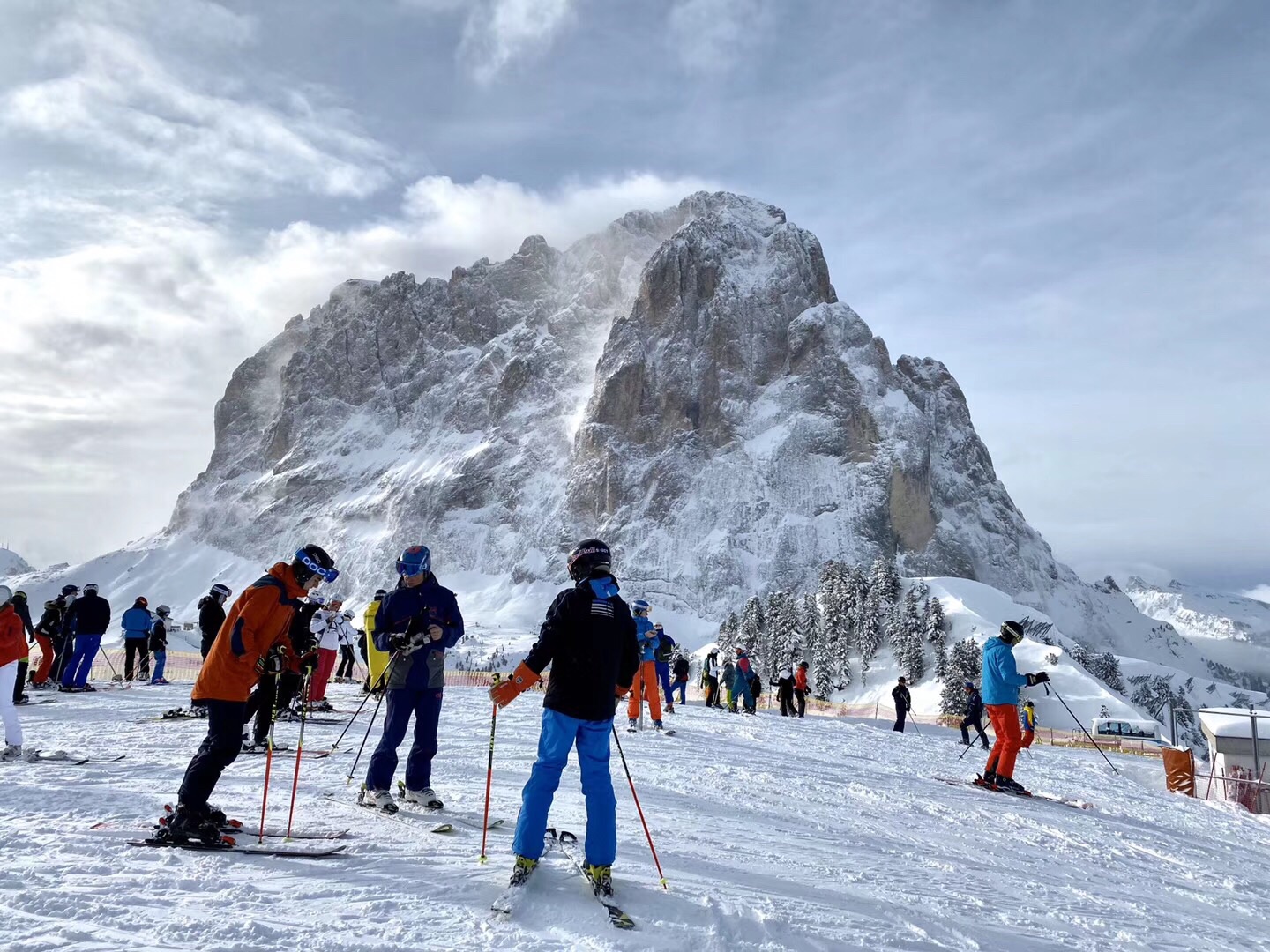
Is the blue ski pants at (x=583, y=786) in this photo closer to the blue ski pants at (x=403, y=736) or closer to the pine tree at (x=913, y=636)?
the blue ski pants at (x=403, y=736)

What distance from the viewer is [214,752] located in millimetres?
5387

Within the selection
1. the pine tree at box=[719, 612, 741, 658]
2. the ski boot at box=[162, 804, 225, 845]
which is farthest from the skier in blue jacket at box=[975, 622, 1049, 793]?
the pine tree at box=[719, 612, 741, 658]

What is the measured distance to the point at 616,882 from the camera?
15.4ft

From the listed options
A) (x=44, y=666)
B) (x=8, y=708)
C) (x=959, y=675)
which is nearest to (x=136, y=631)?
(x=44, y=666)

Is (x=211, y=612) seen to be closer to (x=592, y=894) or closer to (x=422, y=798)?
(x=422, y=798)

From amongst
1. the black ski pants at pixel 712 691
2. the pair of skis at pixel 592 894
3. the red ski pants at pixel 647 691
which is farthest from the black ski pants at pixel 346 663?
the pair of skis at pixel 592 894

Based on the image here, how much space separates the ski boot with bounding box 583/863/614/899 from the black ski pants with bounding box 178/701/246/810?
2522mm

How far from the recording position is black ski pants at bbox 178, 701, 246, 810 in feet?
17.3

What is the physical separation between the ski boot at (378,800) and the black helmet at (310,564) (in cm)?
174

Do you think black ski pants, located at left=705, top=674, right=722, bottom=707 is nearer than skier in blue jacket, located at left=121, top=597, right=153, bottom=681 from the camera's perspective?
No

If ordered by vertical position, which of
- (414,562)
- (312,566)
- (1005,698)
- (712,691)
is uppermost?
(414,562)

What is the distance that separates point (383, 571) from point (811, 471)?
73.6 meters

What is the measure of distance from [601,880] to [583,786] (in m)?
0.48

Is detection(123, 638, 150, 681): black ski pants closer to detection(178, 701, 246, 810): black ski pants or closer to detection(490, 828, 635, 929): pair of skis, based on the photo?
detection(178, 701, 246, 810): black ski pants
